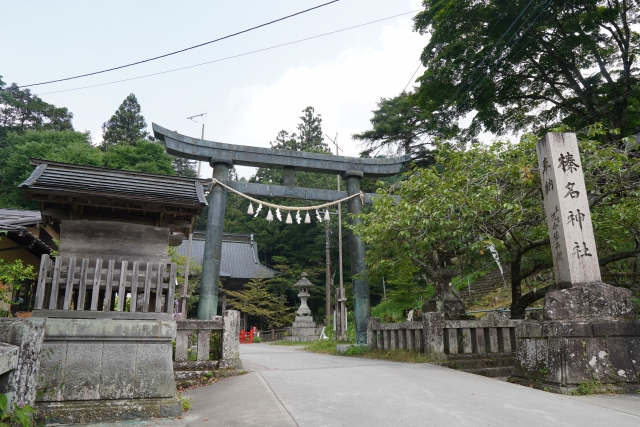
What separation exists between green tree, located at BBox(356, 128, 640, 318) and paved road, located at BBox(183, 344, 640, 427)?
3.10 meters

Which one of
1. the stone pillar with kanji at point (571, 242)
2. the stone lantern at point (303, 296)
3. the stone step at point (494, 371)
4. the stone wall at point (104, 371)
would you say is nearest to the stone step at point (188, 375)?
the stone wall at point (104, 371)

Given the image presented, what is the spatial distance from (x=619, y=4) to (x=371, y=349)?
13.1m

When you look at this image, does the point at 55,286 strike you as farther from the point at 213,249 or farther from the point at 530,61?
the point at 530,61

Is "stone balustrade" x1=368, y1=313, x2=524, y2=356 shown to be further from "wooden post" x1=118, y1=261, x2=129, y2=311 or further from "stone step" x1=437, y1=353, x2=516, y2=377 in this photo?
"wooden post" x1=118, y1=261, x2=129, y2=311

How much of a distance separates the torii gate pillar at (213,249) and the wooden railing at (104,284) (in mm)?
6701

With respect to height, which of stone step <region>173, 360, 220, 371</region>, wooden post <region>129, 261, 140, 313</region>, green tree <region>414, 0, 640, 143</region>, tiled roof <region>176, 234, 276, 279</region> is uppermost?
green tree <region>414, 0, 640, 143</region>

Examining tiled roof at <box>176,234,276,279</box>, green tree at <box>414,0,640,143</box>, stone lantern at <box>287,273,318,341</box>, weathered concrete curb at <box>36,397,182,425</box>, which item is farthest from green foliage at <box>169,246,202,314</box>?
weathered concrete curb at <box>36,397,182,425</box>

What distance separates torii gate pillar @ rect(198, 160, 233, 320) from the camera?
39.9ft

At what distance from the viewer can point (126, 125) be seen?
134 ft

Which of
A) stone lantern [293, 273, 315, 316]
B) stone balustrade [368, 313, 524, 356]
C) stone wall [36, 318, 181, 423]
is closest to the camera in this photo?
stone wall [36, 318, 181, 423]

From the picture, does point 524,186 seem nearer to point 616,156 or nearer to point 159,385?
point 616,156

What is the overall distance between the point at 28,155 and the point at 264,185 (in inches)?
954

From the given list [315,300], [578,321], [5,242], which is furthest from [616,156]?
[315,300]

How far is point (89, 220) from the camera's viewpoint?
5.64 metres
